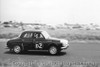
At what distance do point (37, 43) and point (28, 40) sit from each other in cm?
73

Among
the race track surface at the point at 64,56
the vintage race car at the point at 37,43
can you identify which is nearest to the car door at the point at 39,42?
the vintage race car at the point at 37,43

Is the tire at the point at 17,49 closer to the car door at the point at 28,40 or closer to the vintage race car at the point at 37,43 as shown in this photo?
the vintage race car at the point at 37,43

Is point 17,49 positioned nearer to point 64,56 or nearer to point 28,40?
point 28,40

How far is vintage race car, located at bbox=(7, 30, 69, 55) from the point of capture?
12762mm

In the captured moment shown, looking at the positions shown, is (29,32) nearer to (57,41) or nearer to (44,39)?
(44,39)

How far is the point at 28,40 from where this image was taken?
13.2 m

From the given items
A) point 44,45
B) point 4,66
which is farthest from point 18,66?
point 44,45

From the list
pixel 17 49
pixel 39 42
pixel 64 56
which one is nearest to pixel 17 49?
pixel 17 49

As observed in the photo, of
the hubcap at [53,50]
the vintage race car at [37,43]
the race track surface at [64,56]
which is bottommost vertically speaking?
the race track surface at [64,56]

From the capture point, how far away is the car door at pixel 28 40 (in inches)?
518

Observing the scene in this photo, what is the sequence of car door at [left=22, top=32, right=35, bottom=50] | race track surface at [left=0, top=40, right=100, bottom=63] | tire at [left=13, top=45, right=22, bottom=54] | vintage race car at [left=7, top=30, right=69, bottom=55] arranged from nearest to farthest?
race track surface at [left=0, top=40, right=100, bottom=63] → vintage race car at [left=7, top=30, right=69, bottom=55] → car door at [left=22, top=32, right=35, bottom=50] → tire at [left=13, top=45, right=22, bottom=54]

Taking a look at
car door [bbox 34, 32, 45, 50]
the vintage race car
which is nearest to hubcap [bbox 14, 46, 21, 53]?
the vintage race car

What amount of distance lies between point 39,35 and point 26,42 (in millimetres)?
1091

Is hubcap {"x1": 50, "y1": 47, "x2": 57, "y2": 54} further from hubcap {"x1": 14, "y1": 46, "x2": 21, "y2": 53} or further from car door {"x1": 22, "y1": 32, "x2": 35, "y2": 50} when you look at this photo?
hubcap {"x1": 14, "y1": 46, "x2": 21, "y2": 53}
